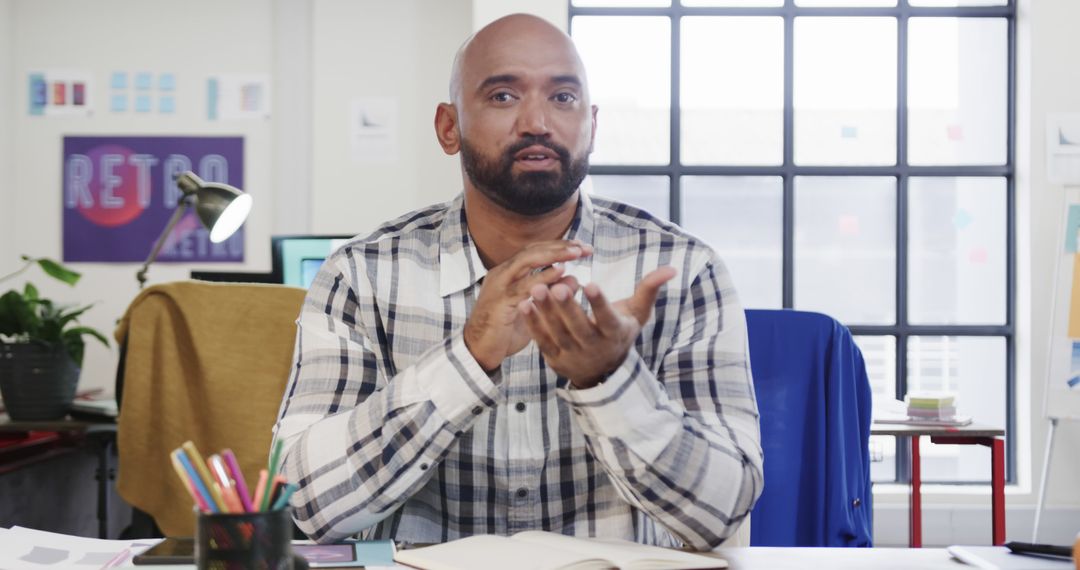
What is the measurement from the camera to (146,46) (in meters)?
4.37

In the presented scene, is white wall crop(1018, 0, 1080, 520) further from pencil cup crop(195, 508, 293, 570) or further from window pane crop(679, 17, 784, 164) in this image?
pencil cup crop(195, 508, 293, 570)

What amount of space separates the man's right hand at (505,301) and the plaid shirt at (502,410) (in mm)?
18

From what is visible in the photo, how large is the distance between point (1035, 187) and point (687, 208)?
1.45 m

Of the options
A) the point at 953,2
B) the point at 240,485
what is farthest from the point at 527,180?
the point at 953,2

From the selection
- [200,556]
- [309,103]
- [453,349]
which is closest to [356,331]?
[453,349]

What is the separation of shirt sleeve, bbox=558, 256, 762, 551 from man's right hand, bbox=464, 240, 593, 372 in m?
0.08

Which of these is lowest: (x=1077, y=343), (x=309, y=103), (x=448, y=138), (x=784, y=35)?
(x=1077, y=343)

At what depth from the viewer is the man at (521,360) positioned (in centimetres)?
102

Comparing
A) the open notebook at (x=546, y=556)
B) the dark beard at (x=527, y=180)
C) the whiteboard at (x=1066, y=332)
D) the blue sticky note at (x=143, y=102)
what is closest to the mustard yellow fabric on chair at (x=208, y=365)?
the dark beard at (x=527, y=180)

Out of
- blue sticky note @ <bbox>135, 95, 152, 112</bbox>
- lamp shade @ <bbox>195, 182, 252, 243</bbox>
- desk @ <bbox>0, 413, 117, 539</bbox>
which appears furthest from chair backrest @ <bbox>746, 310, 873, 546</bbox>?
blue sticky note @ <bbox>135, 95, 152, 112</bbox>

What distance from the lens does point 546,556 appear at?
2.81ft

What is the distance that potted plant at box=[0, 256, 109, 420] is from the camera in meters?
2.54

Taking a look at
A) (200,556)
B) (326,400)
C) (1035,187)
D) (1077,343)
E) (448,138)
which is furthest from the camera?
(1035,187)

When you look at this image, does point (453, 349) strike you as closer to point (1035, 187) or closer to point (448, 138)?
point (448, 138)
